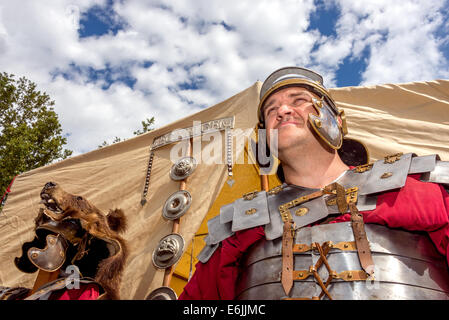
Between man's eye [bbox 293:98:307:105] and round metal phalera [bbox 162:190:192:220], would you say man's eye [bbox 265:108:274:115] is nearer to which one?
man's eye [bbox 293:98:307:105]

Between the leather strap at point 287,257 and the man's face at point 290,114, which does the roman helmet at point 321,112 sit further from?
the leather strap at point 287,257

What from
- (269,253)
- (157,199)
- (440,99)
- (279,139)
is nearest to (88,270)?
(157,199)

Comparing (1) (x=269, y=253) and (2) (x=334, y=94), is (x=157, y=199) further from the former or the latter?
(2) (x=334, y=94)

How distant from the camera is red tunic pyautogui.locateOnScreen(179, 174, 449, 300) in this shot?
125 centimetres

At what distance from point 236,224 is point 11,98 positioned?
Result: 12.8 metres

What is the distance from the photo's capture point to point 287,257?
1.39 meters

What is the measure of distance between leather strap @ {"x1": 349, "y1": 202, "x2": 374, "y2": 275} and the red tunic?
5cm

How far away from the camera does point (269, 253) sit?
4.91ft

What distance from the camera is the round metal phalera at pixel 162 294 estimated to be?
2.64 m

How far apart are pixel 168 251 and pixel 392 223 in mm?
2272

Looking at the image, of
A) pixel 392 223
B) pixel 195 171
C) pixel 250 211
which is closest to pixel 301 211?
pixel 250 211

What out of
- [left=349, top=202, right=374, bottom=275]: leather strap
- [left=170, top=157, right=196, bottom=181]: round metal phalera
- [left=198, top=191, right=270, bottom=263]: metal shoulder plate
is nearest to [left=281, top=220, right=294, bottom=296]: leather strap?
[left=198, top=191, right=270, bottom=263]: metal shoulder plate

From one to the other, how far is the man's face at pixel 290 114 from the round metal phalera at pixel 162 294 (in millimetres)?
1792

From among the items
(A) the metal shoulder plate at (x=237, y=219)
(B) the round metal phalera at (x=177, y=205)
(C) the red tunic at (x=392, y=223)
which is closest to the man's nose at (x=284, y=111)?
(A) the metal shoulder plate at (x=237, y=219)
